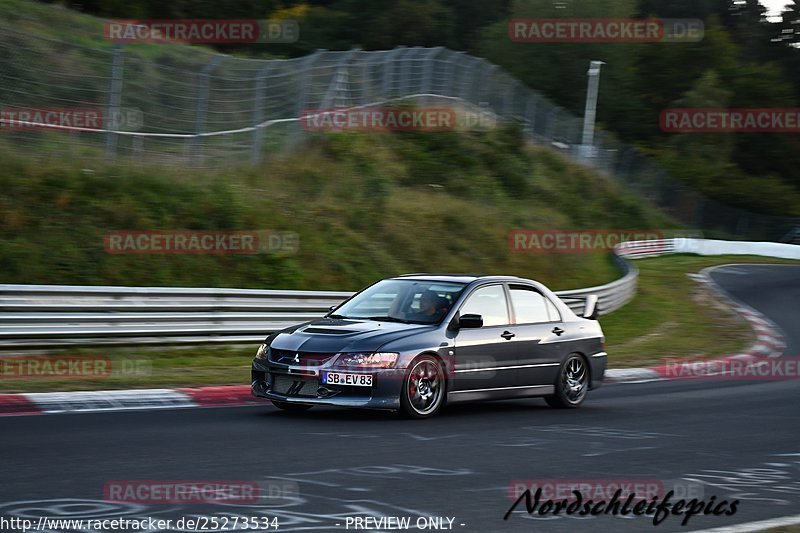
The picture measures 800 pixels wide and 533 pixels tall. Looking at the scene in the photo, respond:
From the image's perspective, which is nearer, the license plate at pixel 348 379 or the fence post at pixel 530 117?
the license plate at pixel 348 379

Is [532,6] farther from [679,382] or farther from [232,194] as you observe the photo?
[679,382]

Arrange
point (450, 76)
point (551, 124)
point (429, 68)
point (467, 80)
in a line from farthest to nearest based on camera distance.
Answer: point (551, 124) → point (467, 80) → point (450, 76) → point (429, 68)

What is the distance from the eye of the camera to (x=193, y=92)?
21.6 m

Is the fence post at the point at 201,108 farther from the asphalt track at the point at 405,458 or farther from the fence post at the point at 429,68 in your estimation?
the fence post at the point at 429,68

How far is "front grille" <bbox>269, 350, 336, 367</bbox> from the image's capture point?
10.5 metres

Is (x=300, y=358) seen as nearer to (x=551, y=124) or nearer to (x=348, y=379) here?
(x=348, y=379)

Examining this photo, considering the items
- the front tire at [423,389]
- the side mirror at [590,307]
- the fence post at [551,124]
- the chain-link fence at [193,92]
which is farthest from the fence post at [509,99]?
the front tire at [423,389]

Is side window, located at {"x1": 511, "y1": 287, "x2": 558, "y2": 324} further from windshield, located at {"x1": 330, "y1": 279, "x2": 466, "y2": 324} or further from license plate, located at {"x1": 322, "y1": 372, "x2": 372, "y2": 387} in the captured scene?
license plate, located at {"x1": 322, "y1": 372, "x2": 372, "y2": 387}

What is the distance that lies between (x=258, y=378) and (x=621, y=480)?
14.1 feet

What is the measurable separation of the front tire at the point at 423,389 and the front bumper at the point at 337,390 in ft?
0.37

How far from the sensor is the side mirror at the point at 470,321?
1123cm

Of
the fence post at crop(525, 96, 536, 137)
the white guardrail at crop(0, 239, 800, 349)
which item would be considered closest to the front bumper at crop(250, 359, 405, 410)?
the white guardrail at crop(0, 239, 800, 349)

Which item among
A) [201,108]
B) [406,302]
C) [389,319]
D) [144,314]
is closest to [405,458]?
[389,319]

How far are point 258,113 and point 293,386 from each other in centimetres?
1454
